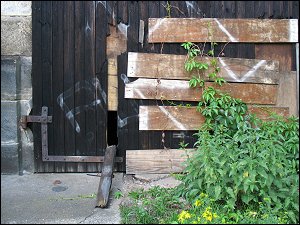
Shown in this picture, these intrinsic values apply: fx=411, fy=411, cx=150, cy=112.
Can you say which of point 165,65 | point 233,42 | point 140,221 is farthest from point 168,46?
point 140,221

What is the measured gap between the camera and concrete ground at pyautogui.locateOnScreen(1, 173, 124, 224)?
3.90m

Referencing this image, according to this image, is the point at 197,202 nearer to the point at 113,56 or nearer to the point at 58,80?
the point at 113,56

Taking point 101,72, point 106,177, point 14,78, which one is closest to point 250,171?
point 106,177

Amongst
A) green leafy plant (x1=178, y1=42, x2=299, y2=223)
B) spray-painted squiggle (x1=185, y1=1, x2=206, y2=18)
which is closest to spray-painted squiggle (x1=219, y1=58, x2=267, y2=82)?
spray-painted squiggle (x1=185, y1=1, x2=206, y2=18)

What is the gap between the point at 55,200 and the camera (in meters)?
4.39

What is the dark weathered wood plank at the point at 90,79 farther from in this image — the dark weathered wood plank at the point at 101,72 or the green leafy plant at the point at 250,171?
the green leafy plant at the point at 250,171

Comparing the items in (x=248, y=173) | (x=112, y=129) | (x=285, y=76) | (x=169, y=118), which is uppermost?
(x=285, y=76)

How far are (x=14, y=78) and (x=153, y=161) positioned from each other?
6.54 feet

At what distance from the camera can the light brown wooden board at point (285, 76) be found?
5.31 metres

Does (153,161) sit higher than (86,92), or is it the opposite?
(86,92)

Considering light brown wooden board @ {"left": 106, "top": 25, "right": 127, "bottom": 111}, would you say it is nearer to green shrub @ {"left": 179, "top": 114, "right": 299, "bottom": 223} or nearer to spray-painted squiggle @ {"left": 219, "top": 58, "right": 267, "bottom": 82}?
spray-painted squiggle @ {"left": 219, "top": 58, "right": 267, "bottom": 82}

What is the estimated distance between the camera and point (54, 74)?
5.14 m

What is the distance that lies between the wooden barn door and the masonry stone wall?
0.10m

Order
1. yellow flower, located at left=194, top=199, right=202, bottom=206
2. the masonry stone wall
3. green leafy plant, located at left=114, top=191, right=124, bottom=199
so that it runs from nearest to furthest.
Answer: yellow flower, located at left=194, top=199, right=202, bottom=206 → green leafy plant, located at left=114, top=191, right=124, bottom=199 → the masonry stone wall
